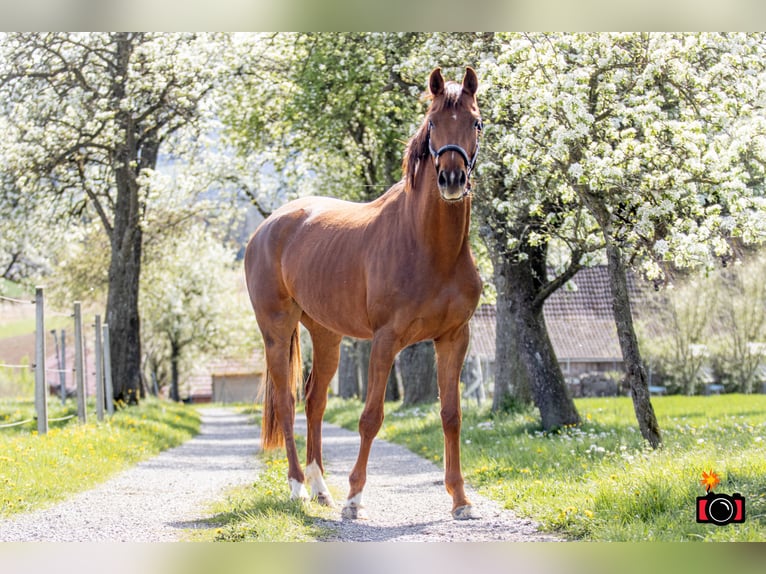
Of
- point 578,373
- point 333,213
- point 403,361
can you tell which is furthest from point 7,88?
point 578,373

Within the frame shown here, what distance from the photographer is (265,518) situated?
6.56 metres

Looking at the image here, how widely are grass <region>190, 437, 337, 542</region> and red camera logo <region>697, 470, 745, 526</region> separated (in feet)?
7.53

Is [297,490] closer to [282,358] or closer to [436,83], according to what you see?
[282,358]

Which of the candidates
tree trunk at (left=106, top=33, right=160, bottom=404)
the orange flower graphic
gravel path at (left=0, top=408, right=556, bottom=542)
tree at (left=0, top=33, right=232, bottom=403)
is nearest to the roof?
tree trunk at (left=106, top=33, right=160, bottom=404)

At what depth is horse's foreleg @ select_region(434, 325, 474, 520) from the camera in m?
6.88

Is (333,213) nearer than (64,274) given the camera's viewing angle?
Answer: Yes

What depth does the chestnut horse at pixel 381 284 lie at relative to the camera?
6.48 meters

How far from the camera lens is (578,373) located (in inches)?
1359

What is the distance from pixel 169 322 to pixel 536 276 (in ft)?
110

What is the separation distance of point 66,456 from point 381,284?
449 cm

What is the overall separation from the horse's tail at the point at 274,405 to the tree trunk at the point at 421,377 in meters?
11.6

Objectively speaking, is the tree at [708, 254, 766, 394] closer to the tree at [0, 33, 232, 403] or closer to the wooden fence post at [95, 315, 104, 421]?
the tree at [0, 33, 232, 403]
